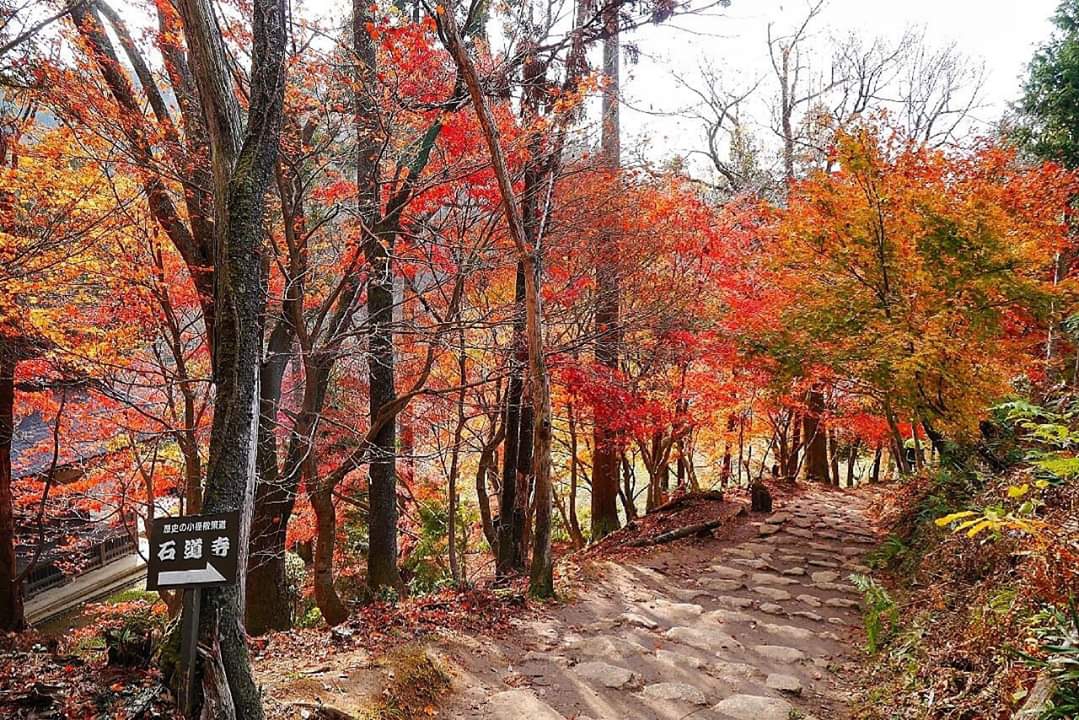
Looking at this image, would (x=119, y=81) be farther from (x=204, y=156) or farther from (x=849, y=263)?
(x=849, y=263)

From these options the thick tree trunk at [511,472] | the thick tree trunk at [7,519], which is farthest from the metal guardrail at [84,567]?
the thick tree trunk at [511,472]

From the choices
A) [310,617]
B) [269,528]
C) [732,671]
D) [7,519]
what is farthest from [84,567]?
[732,671]

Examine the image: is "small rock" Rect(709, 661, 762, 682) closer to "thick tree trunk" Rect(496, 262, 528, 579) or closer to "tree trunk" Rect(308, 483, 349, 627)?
"thick tree trunk" Rect(496, 262, 528, 579)

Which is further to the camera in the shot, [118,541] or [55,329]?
[118,541]

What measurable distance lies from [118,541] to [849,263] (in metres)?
19.1

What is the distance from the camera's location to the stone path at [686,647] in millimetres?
4344

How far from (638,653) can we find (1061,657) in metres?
3.29

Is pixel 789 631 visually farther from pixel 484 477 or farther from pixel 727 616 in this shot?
pixel 484 477

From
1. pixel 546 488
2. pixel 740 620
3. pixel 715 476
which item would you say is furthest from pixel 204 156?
pixel 715 476

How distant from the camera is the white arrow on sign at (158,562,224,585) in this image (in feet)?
9.16

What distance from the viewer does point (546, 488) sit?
636 cm

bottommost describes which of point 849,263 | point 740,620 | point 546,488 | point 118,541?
point 118,541

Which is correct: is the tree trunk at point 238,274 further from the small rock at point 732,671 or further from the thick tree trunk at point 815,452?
the thick tree trunk at point 815,452

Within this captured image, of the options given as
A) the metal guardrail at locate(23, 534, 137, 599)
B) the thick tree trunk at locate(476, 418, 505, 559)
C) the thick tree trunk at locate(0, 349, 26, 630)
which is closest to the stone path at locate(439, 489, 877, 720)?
the thick tree trunk at locate(476, 418, 505, 559)
